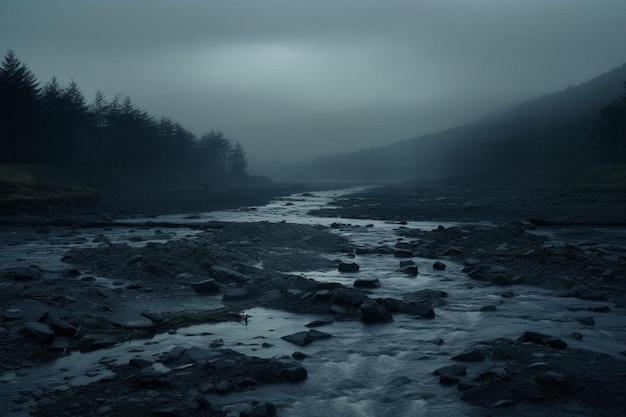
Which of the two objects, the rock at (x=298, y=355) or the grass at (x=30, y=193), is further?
the grass at (x=30, y=193)

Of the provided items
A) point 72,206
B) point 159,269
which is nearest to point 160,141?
point 72,206

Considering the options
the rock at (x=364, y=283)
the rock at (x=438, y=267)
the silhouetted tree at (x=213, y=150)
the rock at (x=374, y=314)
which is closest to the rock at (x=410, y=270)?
the rock at (x=438, y=267)

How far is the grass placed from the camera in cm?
3866

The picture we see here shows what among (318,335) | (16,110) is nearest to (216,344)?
(318,335)

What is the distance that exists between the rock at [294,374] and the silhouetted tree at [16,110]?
71.1m

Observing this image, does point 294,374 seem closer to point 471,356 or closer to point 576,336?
point 471,356

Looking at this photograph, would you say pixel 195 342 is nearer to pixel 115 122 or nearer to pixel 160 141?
pixel 115 122

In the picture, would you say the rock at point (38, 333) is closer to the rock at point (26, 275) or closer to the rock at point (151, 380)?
the rock at point (151, 380)

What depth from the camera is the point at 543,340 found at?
370 inches

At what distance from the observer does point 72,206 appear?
44.5 metres

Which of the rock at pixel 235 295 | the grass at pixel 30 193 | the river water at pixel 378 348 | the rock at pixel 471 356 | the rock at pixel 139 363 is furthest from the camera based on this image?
the grass at pixel 30 193

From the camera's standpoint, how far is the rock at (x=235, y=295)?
13.7 m

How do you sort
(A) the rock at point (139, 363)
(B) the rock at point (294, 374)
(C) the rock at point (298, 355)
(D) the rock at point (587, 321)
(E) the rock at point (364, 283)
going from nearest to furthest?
1. (B) the rock at point (294, 374)
2. (A) the rock at point (139, 363)
3. (C) the rock at point (298, 355)
4. (D) the rock at point (587, 321)
5. (E) the rock at point (364, 283)

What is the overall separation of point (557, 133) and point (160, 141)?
10451cm
